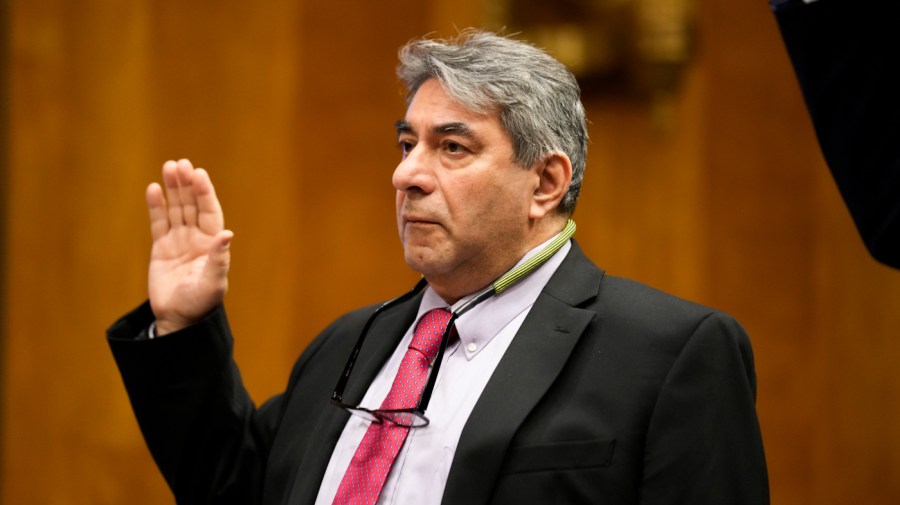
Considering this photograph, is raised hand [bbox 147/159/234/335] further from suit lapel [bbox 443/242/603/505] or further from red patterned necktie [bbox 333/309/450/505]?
suit lapel [bbox 443/242/603/505]

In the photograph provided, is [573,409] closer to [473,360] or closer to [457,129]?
[473,360]

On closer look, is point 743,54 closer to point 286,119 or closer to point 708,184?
point 708,184

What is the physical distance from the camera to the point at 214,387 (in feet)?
6.57

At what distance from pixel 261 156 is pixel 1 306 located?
875mm

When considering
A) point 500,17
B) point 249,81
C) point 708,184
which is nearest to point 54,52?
point 249,81

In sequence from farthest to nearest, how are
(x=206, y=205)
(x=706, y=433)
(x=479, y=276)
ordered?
(x=206, y=205), (x=479, y=276), (x=706, y=433)

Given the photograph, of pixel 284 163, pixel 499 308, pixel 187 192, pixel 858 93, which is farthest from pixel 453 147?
pixel 284 163

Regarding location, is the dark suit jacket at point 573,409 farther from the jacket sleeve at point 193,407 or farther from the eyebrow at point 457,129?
the eyebrow at point 457,129

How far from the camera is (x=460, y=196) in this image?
1.84 meters

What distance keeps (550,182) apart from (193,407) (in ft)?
2.41

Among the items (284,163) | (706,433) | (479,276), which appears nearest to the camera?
(706,433)

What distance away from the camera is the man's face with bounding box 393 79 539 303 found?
1835 mm

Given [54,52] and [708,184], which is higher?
[54,52]

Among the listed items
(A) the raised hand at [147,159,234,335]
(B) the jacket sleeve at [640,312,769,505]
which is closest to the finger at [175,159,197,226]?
(A) the raised hand at [147,159,234,335]
